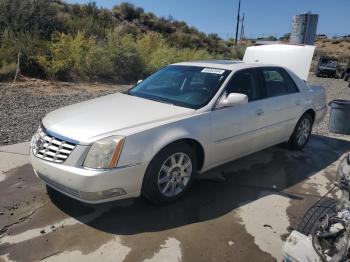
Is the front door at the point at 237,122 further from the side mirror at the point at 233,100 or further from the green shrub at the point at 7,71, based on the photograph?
the green shrub at the point at 7,71

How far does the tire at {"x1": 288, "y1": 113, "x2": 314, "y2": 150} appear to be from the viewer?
5801 mm

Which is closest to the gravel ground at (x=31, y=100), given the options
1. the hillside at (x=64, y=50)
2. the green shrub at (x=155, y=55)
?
the hillside at (x=64, y=50)

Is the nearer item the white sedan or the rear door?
the white sedan

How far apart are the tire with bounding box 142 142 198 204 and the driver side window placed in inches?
42.5

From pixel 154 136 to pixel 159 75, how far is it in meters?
1.82

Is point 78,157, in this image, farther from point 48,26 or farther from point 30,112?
point 48,26

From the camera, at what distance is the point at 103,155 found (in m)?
3.32

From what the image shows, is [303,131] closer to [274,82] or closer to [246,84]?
[274,82]

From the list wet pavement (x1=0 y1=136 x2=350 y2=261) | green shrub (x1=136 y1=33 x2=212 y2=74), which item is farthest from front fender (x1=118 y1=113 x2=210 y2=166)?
green shrub (x1=136 y1=33 x2=212 y2=74)

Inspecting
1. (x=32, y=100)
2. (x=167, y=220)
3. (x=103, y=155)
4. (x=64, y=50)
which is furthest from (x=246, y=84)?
(x=64, y=50)

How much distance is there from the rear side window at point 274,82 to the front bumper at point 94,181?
250 centimetres

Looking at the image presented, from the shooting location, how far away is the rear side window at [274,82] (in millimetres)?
5130

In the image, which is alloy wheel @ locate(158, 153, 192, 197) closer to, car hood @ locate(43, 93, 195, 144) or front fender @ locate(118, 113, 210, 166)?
front fender @ locate(118, 113, 210, 166)

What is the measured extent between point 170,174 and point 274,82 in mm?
2408
